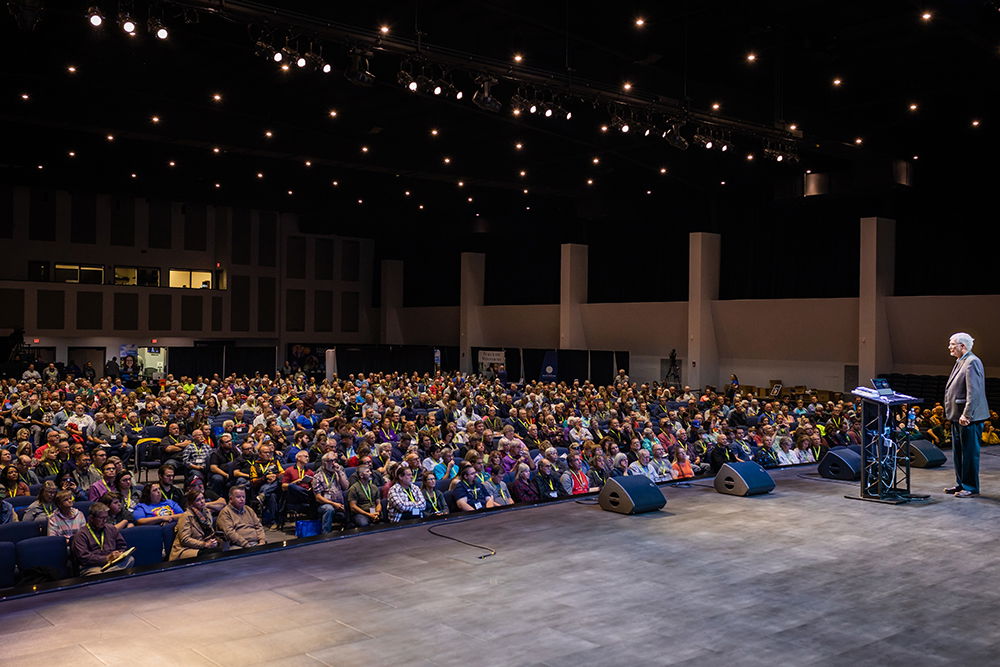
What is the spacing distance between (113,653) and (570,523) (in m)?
4.00

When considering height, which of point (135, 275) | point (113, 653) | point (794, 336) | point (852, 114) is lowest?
point (113, 653)

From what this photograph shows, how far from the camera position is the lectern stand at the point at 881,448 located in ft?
25.4

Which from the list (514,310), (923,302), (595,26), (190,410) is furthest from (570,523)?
(514,310)

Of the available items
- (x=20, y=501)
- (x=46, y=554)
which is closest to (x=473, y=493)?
(x=46, y=554)

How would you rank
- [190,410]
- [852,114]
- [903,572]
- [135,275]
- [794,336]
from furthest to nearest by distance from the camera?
[135,275], [794,336], [852,114], [190,410], [903,572]

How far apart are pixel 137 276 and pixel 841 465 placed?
97.2 feet

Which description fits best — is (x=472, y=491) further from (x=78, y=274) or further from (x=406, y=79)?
(x=78, y=274)

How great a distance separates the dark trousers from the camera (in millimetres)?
7931

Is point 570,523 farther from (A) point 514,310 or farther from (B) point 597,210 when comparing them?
(A) point 514,310

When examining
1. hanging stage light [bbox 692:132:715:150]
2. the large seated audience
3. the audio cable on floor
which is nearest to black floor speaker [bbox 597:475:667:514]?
the large seated audience

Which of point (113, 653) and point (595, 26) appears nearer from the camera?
point (113, 653)

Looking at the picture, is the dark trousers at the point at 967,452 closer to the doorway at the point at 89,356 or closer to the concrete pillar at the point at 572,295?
the concrete pillar at the point at 572,295

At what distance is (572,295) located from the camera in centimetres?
3250

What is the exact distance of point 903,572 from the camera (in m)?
5.82
